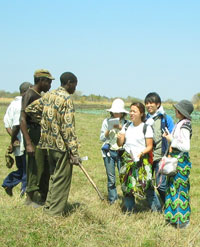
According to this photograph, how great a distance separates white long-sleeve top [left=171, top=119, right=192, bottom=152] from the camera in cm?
489

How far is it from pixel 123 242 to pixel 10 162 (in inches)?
115

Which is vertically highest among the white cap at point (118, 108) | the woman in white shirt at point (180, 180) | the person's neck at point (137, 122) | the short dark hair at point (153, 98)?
the short dark hair at point (153, 98)

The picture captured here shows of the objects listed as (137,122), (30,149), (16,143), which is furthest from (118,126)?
(16,143)

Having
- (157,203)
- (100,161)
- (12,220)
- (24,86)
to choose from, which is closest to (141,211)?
(157,203)

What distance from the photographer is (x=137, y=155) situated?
518cm

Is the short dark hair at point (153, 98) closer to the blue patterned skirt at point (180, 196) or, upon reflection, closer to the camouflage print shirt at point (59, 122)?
the blue patterned skirt at point (180, 196)

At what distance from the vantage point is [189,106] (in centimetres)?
512

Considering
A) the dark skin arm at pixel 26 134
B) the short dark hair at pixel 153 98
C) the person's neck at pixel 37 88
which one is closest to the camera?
the dark skin arm at pixel 26 134

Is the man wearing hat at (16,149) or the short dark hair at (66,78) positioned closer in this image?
the short dark hair at (66,78)

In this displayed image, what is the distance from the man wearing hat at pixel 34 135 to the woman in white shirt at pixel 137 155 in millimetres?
1232

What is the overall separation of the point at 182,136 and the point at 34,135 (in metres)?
2.14

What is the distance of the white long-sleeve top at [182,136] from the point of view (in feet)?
16.0

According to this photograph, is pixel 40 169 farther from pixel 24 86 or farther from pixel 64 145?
pixel 24 86

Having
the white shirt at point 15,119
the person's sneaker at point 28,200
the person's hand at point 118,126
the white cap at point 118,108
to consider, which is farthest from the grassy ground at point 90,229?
the white cap at point 118,108
